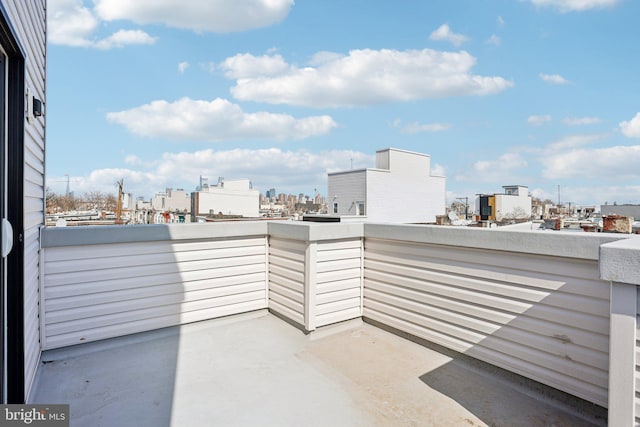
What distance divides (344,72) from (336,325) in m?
11.9

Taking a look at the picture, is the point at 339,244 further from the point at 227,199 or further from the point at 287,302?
the point at 227,199

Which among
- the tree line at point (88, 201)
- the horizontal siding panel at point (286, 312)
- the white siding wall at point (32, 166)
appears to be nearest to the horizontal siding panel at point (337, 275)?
the horizontal siding panel at point (286, 312)

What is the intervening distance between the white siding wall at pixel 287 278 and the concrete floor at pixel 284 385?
0.36 meters

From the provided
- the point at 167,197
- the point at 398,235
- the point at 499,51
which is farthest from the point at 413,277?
the point at 167,197

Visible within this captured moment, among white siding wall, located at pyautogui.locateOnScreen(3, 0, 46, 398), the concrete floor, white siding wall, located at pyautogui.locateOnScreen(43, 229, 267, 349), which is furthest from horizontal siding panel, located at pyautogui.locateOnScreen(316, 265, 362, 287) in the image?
white siding wall, located at pyautogui.locateOnScreen(3, 0, 46, 398)

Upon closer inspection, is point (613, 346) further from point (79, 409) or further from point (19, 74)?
point (19, 74)

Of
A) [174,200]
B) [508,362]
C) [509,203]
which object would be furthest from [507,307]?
[174,200]

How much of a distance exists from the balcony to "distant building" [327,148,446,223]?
13286 mm

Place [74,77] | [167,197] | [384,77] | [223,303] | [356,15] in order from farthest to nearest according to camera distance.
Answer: [167,197], [384,77], [356,15], [74,77], [223,303]

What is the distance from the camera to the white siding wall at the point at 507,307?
2314 millimetres

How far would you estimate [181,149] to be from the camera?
39.7m

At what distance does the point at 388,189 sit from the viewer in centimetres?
1831

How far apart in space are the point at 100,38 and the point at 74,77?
1.22 m

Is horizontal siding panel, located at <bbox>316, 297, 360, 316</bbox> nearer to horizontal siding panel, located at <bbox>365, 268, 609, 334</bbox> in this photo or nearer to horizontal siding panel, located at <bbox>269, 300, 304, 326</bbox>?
horizontal siding panel, located at <bbox>269, 300, 304, 326</bbox>
